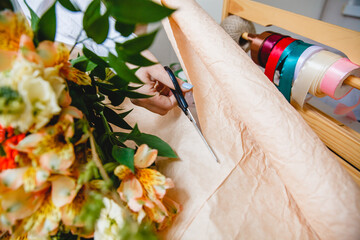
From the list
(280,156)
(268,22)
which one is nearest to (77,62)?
(280,156)

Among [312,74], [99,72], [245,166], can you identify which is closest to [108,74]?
[99,72]

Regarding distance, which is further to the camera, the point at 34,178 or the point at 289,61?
the point at 289,61

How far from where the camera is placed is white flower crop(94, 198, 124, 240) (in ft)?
0.65

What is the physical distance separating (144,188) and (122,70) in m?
0.13

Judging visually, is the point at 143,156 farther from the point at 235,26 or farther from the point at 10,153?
the point at 235,26

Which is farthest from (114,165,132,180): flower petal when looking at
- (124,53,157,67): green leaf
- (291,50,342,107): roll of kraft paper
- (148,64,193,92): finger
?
(291,50,342,107): roll of kraft paper

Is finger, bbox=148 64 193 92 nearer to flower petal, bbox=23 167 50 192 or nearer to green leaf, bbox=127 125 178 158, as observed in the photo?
green leaf, bbox=127 125 178 158

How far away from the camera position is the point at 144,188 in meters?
0.23

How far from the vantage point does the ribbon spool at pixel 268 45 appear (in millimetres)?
570

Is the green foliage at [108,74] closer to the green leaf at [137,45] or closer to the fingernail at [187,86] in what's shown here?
the green leaf at [137,45]

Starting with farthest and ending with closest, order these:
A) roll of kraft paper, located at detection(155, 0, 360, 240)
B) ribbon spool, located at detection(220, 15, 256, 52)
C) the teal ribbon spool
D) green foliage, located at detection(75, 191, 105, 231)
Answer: ribbon spool, located at detection(220, 15, 256, 52), the teal ribbon spool, roll of kraft paper, located at detection(155, 0, 360, 240), green foliage, located at detection(75, 191, 105, 231)

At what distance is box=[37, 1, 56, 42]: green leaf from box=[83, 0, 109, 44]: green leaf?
30 millimetres

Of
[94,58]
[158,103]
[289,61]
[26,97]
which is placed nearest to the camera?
[26,97]

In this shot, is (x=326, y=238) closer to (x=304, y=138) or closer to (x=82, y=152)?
(x=304, y=138)
